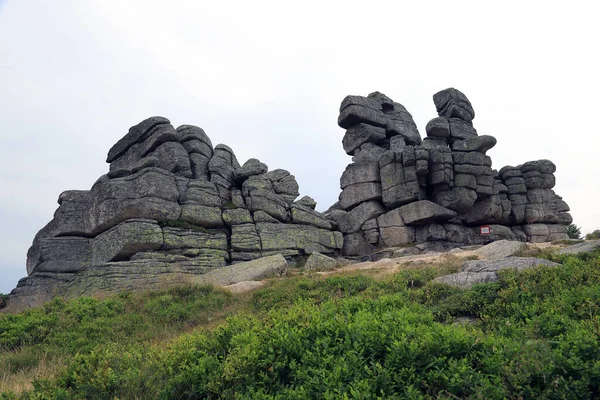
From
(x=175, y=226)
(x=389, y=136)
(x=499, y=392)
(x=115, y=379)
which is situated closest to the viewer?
(x=499, y=392)

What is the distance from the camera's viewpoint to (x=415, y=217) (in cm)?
3716

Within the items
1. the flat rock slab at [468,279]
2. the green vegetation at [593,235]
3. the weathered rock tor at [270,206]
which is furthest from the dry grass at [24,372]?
the green vegetation at [593,235]

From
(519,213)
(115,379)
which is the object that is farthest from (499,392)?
(519,213)

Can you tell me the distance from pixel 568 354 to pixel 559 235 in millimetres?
44184

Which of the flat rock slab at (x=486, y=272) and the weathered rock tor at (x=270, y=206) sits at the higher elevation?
the weathered rock tor at (x=270, y=206)

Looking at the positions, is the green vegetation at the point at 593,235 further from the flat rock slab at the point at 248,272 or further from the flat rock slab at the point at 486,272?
the flat rock slab at the point at 248,272

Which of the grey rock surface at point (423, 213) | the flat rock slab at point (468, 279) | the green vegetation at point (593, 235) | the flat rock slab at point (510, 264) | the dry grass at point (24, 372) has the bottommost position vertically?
the dry grass at point (24, 372)

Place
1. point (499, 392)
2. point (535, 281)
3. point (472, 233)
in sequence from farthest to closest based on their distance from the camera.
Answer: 1. point (472, 233)
2. point (535, 281)
3. point (499, 392)

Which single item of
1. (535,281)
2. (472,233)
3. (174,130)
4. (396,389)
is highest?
(174,130)

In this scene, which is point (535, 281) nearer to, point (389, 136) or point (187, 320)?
point (187, 320)

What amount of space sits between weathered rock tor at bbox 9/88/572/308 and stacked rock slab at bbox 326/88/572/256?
0.43 feet

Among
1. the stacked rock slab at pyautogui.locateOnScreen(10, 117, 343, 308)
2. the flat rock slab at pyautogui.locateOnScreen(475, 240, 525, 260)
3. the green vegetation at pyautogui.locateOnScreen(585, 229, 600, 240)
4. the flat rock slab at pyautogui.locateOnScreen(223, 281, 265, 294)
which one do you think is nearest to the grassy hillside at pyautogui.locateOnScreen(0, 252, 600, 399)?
the flat rock slab at pyautogui.locateOnScreen(223, 281, 265, 294)

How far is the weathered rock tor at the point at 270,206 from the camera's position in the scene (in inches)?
1075

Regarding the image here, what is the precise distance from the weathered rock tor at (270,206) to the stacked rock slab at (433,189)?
0.43ft
